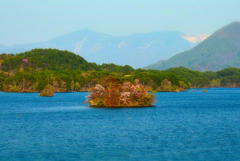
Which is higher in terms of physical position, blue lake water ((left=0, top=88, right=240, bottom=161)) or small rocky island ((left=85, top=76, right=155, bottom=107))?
small rocky island ((left=85, top=76, right=155, bottom=107))

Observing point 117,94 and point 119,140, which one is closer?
point 119,140

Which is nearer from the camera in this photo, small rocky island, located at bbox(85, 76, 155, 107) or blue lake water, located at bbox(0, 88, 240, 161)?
blue lake water, located at bbox(0, 88, 240, 161)

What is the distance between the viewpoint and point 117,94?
8406 centimetres

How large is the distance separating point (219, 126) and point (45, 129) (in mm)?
27437

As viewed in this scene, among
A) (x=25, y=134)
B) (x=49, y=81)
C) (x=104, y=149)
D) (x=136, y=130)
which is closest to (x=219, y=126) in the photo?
(x=136, y=130)

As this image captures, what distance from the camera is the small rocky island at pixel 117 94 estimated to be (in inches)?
3292

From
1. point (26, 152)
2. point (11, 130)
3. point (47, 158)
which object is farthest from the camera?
point (11, 130)

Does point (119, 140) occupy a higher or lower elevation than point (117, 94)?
lower

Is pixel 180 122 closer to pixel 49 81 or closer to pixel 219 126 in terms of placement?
pixel 219 126

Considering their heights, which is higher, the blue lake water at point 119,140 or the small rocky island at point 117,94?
the small rocky island at point 117,94

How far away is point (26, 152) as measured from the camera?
36031 millimetres

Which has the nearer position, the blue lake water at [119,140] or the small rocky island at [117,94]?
the blue lake water at [119,140]

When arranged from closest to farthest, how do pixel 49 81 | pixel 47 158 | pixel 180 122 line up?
1. pixel 47 158
2. pixel 180 122
3. pixel 49 81

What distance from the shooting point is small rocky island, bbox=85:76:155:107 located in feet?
274
